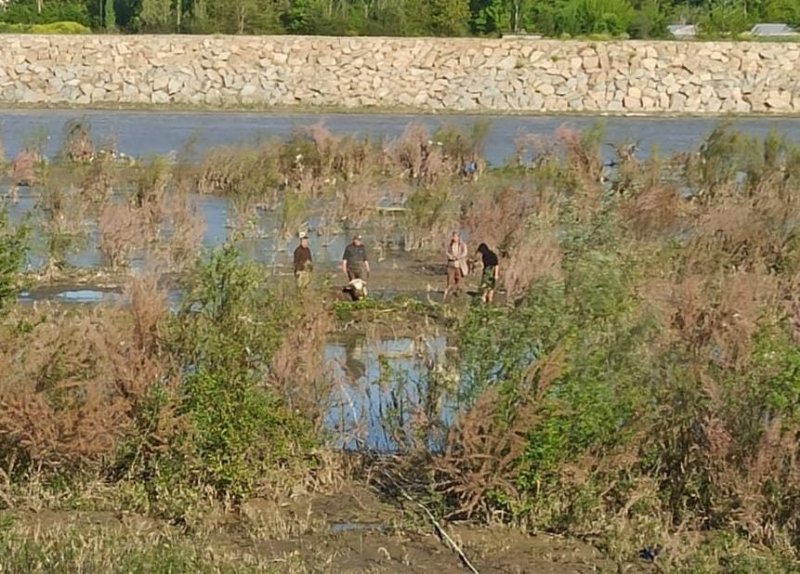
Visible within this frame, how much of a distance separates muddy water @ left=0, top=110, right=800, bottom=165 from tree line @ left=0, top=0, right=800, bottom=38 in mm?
13594

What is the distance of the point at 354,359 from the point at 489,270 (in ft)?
11.9

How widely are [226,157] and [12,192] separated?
13.6 ft

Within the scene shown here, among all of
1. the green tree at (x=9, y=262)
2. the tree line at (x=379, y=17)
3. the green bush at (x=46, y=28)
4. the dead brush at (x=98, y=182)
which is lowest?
the dead brush at (x=98, y=182)

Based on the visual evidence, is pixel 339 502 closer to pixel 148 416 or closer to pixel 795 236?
pixel 148 416

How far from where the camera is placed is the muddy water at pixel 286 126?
41406mm

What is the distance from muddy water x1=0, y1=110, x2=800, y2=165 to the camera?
136 ft

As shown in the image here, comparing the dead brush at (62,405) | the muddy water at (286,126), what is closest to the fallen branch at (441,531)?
the dead brush at (62,405)

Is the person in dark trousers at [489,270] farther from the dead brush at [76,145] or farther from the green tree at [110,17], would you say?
the green tree at [110,17]

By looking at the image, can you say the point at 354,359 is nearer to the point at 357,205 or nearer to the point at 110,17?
the point at 357,205

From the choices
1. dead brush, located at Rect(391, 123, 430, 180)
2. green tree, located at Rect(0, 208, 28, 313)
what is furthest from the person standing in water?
dead brush, located at Rect(391, 123, 430, 180)

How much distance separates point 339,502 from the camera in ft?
34.3

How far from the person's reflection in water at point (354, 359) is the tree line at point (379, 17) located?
5345 cm

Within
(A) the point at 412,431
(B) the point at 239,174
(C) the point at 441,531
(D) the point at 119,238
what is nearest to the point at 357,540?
(C) the point at 441,531

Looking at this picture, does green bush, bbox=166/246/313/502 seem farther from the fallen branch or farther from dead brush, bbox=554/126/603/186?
dead brush, bbox=554/126/603/186
